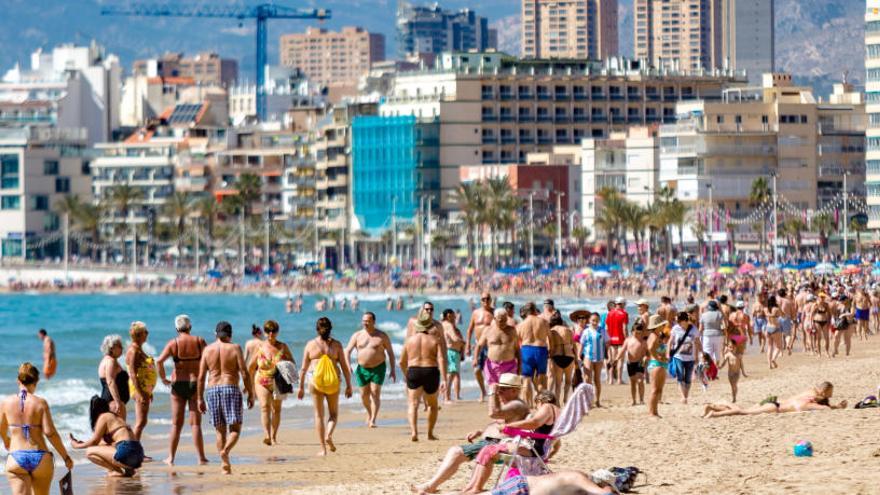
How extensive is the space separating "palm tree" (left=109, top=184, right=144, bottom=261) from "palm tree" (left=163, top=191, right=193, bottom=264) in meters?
2.53

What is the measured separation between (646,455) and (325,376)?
3.71 metres

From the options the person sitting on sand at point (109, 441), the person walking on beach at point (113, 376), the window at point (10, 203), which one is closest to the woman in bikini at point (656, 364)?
the person walking on beach at point (113, 376)

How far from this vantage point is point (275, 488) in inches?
824

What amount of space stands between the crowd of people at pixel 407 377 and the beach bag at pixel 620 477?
0.69 metres

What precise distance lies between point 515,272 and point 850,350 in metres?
72.5

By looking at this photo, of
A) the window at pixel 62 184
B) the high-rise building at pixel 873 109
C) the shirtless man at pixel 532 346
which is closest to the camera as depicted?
the shirtless man at pixel 532 346

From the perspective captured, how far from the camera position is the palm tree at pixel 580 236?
12226 cm

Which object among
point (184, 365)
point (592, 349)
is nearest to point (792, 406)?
point (592, 349)

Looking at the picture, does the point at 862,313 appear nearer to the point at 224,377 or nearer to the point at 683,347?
the point at 683,347

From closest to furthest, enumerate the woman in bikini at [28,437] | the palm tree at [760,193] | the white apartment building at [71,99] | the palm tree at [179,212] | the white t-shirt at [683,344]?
the woman in bikini at [28,437]
the white t-shirt at [683,344]
the palm tree at [760,193]
the palm tree at [179,212]
the white apartment building at [71,99]

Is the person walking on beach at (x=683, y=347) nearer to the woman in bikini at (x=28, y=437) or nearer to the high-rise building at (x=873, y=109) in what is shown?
the woman in bikini at (x=28, y=437)

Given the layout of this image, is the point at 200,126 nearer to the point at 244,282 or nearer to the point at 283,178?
the point at 283,178

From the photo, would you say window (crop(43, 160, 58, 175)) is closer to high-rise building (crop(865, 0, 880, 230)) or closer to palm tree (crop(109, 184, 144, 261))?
palm tree (crop(109, 184, 144, 261))

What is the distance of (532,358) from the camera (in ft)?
82.6
